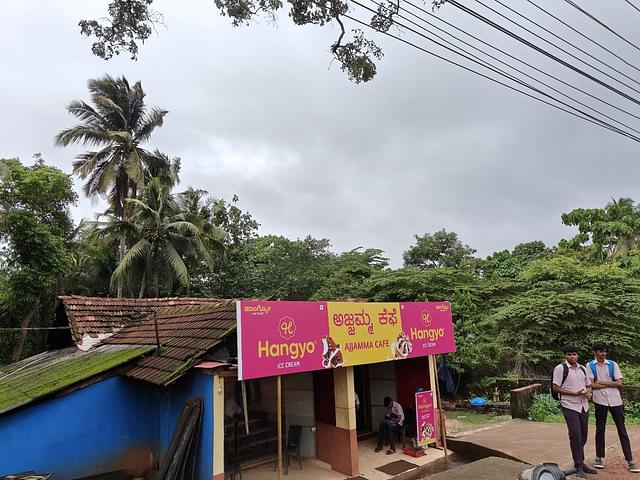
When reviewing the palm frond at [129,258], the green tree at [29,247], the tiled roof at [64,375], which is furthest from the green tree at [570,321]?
the green tree at [29,247]

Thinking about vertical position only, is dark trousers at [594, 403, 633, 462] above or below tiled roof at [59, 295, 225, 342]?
below

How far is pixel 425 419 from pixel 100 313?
873cm

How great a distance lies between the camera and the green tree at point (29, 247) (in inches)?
664

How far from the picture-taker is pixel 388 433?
31.6 ft

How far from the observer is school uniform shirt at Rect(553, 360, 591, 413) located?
5.35 meters

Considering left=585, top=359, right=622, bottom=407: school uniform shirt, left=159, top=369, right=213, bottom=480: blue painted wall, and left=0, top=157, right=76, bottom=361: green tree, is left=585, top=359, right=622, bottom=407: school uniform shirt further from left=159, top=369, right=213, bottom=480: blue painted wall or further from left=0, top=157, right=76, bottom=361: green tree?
left=0, top=157, right=76, bottom=361: green tree

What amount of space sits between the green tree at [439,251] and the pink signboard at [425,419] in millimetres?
25127

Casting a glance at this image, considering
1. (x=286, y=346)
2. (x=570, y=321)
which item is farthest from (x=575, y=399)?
(x=570, y=321)

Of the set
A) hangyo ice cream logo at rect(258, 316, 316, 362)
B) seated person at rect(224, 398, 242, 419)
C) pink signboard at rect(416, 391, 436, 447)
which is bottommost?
pink signboard at rect(416, 391, 436, 447)

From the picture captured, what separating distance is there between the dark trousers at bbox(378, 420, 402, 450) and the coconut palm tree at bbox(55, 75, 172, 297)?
18.0 metres

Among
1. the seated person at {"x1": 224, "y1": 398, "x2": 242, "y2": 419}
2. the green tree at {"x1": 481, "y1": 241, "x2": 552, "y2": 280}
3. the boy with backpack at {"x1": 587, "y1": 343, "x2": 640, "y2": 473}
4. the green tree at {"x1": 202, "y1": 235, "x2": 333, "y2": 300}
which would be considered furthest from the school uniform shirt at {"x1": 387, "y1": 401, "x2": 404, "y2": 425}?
the green tree at {"x1": 481, "y1": 241, "x2": 552, "y2": 280}

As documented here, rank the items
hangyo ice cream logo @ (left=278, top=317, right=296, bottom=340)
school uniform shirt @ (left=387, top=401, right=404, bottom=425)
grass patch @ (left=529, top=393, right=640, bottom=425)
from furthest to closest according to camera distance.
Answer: grass patch @ (left=529, top=393, right=640, bottom=425) < school uniform shirt @ (left=387, top=401, right=404, bottom=425) < hangyo ice cream logo @ (left=278, top=317, right=296, bottom=340)

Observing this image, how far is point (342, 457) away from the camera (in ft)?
26.5

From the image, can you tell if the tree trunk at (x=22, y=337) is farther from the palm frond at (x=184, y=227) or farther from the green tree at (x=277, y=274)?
the green tree at (x=277, y=274)
